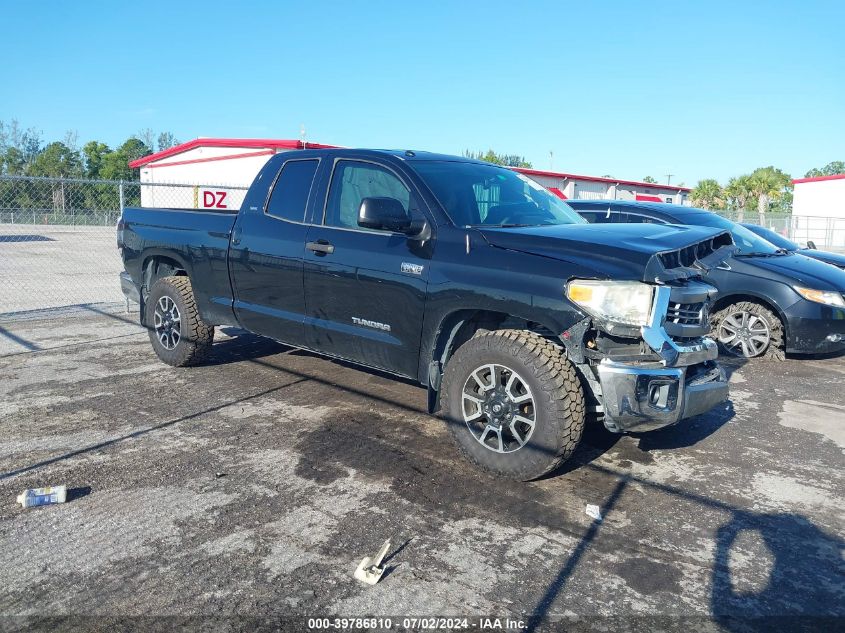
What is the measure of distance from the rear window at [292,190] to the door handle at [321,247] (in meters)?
0.32

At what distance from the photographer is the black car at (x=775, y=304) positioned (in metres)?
7.61

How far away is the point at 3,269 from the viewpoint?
55.5 ft

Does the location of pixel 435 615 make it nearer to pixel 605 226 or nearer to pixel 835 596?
pixel 835 596

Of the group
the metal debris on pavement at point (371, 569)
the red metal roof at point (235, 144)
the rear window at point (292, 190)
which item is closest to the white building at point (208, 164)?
the red metal roof at point (235, 144)

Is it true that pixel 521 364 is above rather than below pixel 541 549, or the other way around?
above

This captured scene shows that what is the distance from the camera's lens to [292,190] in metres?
5.62

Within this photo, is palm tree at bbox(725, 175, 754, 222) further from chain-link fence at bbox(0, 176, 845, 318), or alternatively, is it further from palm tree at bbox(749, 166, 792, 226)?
chain-link fence at bbox(0, 176, 845, 318)

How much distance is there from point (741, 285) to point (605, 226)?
4033 millimetres

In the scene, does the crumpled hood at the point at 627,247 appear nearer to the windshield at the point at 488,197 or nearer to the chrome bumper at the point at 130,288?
the windshield at the point at 488,197

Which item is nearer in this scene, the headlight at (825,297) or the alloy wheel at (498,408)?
the alloy wheel at (498,408)

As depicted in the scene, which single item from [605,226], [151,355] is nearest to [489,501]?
[605,226]

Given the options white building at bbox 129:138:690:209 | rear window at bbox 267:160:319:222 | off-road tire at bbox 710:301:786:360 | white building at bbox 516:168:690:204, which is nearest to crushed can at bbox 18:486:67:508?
rear window at bbox 267:160:319:222

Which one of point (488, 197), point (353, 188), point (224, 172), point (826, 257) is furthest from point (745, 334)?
point (224, 172)

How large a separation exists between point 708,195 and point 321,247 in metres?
51.5
